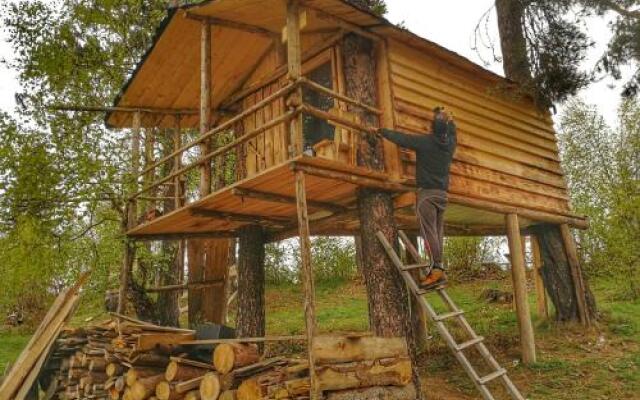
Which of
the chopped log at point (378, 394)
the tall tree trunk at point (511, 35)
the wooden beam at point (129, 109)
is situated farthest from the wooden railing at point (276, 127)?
the tall tree trunk at point (511, 35)

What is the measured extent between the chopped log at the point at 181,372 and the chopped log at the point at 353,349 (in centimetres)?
223

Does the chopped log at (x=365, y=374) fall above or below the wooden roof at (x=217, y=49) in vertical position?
below

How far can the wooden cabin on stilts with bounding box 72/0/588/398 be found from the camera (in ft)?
25.6

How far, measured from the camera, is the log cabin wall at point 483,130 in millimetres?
9219

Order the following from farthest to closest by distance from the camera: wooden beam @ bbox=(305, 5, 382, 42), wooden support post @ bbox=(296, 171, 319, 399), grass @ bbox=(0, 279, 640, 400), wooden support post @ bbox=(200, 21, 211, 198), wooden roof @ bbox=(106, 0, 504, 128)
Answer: grass @ bbox=(0, 279, 640, 400)
wooden support post @ bbox=(200, 21, 211, 198)
wooden roof @ bbox=(106, 0, 504, 128)
wooden beam @ bbox=(305, 5, 382, 42)
wooden support post @ bbox=(296, 171, 319, 399)

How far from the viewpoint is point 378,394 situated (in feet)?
20.6

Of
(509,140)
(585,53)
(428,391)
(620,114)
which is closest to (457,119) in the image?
(509,140)

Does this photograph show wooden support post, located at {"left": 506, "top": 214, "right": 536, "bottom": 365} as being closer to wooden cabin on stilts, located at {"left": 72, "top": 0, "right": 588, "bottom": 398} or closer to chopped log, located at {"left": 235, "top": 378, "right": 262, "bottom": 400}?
wooden cabin on stilts, located at {"left": 72, "top": 0, "right": 588, "bottom": 398}

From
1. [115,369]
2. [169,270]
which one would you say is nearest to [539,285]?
[169,270]

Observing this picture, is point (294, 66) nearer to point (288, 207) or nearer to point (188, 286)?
point (288, 207)

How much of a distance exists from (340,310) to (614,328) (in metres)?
8.72

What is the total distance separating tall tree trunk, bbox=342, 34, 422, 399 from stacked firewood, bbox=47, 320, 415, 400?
41.2 inches

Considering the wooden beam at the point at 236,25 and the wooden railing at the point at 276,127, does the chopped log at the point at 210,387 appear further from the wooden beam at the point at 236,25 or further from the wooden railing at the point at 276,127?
the wooden beam at the point at 236,25

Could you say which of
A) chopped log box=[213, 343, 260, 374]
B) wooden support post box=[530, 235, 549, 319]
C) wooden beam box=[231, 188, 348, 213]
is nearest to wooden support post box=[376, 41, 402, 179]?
wooden beam box=[231, 188, 348, 213]
